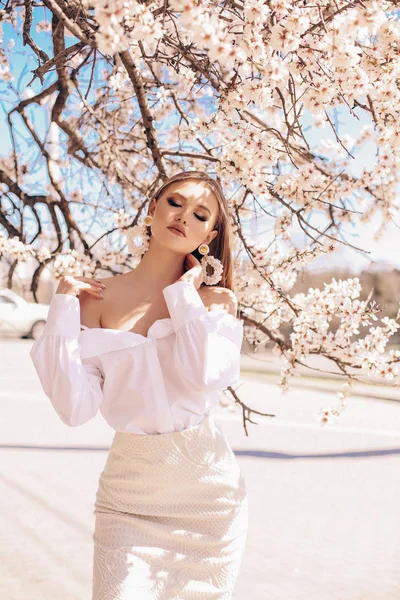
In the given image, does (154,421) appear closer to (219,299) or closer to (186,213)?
(219,299)

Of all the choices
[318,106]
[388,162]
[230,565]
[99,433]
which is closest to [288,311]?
[388,162]

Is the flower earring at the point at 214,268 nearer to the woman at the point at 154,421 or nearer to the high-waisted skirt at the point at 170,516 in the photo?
the woman at the point at 154,421

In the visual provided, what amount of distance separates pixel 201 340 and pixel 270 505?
409 cm

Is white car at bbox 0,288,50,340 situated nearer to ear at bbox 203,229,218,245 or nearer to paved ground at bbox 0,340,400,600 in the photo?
paved ground at bbox 0,340,400,600

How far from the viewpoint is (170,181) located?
231 centimetres

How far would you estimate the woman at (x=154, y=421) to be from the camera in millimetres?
1941

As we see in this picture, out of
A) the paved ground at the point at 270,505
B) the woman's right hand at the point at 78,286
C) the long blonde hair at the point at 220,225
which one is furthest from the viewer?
the paved ground at the point at 270,505

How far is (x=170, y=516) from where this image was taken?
2043 mm

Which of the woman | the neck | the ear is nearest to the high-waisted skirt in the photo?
the woman

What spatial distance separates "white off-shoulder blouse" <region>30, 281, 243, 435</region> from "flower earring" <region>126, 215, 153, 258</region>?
0.31m

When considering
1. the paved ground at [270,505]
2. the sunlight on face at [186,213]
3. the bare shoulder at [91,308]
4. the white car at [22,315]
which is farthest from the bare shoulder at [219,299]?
the white car at [22,315]

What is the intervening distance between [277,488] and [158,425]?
4507 millimetres

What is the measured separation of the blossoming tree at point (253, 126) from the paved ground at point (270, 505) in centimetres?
118

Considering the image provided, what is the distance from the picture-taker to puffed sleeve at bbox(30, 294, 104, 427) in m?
1.89
